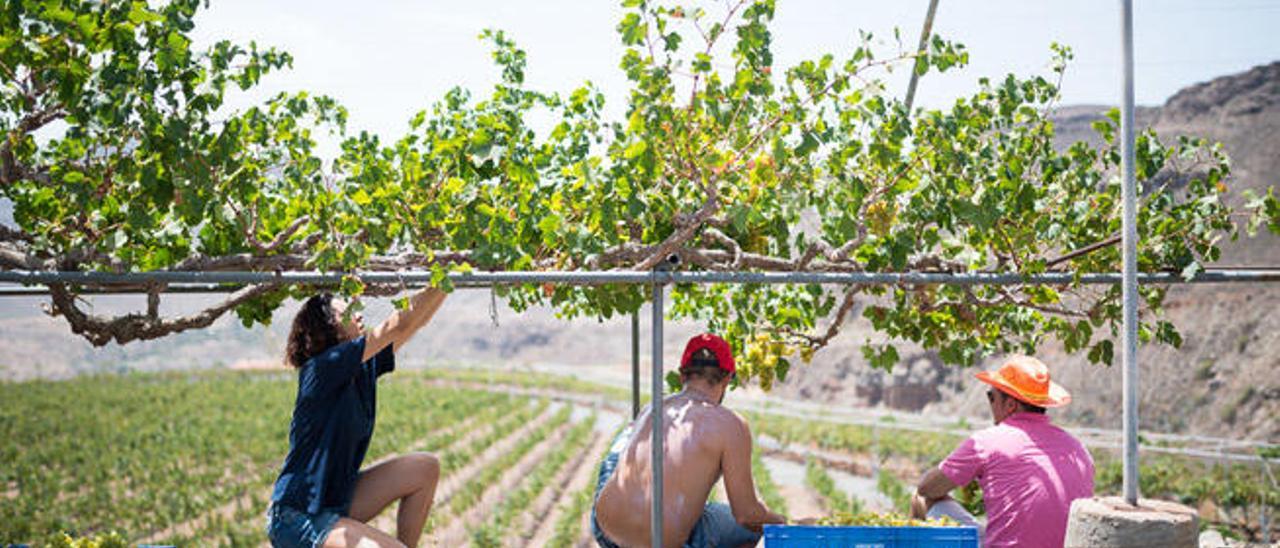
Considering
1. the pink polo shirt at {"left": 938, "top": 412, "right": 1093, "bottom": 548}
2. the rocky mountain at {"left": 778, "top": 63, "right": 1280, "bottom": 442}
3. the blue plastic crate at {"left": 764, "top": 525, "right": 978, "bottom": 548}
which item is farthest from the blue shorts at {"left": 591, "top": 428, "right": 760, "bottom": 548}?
the rocky mountain at {"left": 778, "top": 63, "right": 1280, "bottom": 442}

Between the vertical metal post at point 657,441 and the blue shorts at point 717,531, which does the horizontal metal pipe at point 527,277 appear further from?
the blue shorts at point 717,531

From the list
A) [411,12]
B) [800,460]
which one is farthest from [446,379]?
[800,460]

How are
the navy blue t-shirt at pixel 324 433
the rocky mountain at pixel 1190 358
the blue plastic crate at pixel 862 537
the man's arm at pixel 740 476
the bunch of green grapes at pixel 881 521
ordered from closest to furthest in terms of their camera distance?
the blue plastic crate at pixel 862 537 → the navy blue t-shirt at pixel 324 433 → the bunch of green grapes at pixel 881 521 → the man's arm at pixel 740 476 → the rocky mountain at pixel 1190 358

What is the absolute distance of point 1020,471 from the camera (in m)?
3.49

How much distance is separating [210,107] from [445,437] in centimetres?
2402

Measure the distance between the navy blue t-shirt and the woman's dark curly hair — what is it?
0.06 m

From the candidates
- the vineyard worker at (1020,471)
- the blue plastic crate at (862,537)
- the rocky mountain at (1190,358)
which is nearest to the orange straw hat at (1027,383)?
the vineyard worker at (1020,471)

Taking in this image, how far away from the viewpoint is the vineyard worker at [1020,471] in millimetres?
3451

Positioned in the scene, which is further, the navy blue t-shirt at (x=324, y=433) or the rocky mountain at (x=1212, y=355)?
the rocky mountain at (x=1212, y=355)

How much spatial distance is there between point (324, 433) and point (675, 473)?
1.04 metres

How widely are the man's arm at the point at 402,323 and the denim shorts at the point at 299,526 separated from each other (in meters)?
0.44

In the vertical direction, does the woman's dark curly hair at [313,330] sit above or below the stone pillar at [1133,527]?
above

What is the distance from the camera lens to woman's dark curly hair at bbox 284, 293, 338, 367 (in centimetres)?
323

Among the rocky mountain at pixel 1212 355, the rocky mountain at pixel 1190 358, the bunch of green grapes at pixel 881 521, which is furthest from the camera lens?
the rocky mountain at pixel 1190 358
